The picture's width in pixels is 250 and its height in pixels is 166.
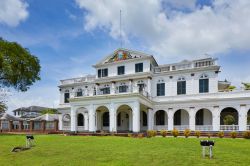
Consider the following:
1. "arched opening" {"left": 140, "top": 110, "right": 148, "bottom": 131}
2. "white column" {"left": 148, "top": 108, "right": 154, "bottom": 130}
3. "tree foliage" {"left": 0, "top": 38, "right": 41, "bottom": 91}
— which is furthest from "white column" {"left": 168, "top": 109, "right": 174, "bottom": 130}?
"tree foliage" {"left": 0, "top": 38, "right": 41, "bottom": 91}

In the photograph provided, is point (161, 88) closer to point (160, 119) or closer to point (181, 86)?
point (181, 86)

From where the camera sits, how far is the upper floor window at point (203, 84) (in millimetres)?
30172

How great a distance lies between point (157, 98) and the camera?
32656 millimetres

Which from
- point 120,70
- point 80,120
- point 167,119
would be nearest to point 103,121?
point 80,120

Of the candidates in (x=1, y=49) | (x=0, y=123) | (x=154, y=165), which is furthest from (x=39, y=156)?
(x=0, y=123)

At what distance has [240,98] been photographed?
27844mm

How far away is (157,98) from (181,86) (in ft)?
11.7

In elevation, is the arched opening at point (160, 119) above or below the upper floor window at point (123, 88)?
below

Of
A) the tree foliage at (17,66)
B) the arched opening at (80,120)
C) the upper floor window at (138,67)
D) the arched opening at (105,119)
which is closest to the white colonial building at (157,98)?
the upper floor window at (138,67)

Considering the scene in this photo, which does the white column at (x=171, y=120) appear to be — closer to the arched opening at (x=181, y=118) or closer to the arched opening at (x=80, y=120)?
the arched opening at (x=181, y=118)

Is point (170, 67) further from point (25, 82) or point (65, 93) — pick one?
point (25, 82)

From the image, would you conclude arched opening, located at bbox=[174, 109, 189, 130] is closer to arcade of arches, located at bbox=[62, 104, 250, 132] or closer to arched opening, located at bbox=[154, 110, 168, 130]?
arcade of arches, located at bbox=[62, 104, 250, 132]

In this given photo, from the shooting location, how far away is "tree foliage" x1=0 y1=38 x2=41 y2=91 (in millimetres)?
32812

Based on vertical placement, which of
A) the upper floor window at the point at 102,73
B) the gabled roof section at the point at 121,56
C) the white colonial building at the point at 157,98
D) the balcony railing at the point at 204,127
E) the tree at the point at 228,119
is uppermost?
the gabled roof section at the point at 121,56
